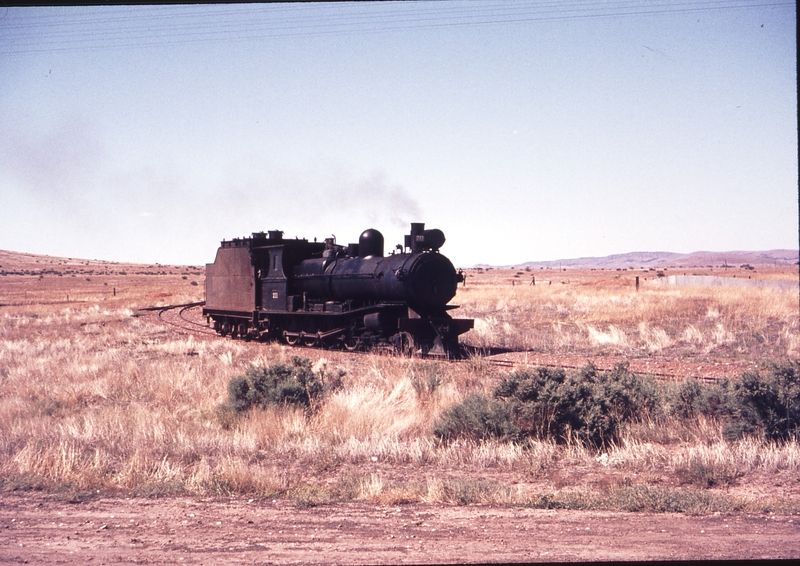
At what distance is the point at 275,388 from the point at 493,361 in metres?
6.51

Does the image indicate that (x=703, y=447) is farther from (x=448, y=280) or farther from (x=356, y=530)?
(x=448, y=280)

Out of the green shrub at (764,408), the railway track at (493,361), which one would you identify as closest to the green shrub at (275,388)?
the railway track at (493,361)

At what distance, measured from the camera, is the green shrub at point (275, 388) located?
11.3 m

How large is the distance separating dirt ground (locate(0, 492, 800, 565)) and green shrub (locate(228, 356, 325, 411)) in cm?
413

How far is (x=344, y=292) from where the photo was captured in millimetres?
19656

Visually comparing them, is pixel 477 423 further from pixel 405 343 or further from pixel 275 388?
pixel 405 343

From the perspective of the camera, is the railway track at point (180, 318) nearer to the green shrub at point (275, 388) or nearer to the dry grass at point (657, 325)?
the dry grass at point (657, 325)

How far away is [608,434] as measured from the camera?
9.69 m

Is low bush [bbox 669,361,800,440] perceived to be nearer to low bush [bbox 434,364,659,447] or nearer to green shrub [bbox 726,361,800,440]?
green shrub [bbox 726,361,800,440]

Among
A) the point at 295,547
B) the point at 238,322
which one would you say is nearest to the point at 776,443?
the point at 295,547

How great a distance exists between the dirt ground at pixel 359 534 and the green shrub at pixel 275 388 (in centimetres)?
413

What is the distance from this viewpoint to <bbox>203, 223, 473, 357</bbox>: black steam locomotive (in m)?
17.7

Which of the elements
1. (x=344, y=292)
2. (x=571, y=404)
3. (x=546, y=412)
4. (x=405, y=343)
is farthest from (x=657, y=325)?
(x=546, y=412)

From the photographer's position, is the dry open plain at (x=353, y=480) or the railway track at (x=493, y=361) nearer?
the dry open plain at (x=353, y=480)
